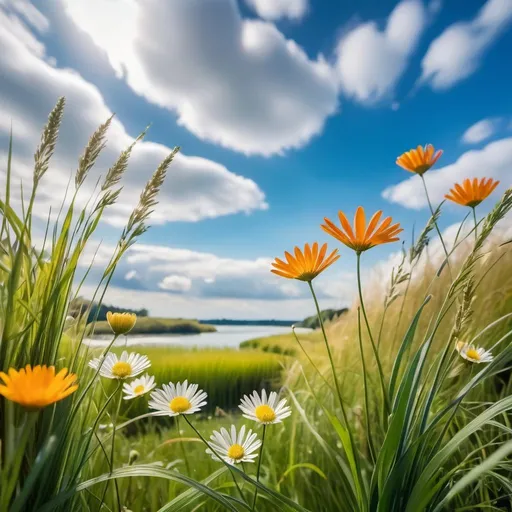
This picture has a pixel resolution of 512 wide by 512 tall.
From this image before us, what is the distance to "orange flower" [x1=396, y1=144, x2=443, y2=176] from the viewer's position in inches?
46.3

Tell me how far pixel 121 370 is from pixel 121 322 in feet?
0.51

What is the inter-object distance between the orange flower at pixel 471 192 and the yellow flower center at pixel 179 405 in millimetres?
696

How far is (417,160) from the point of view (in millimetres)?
1186

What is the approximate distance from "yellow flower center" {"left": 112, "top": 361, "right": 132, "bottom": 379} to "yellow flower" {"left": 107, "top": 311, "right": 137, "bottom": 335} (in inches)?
5.6

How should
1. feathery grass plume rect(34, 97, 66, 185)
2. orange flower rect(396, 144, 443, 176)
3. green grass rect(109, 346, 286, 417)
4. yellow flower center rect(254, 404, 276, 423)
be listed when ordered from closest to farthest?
feathery grass plume rect(34, 97, 66, 185), yellow flower center rect(254, 404, 276, 423), orange flower rect(396, 144, 443, 176), green grass rect(109, 346, 286, 417)

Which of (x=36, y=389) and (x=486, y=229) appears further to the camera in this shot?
(x=486, y=229)

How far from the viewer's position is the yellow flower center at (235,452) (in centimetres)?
85

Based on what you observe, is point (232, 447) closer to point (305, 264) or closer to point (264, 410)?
point (264, 410)

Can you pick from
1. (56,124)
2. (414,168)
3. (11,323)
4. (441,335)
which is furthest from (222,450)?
(441,335)

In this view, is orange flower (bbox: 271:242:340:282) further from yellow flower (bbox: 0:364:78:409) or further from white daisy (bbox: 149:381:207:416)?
yellow flower (bbox: 0:364:78:409)

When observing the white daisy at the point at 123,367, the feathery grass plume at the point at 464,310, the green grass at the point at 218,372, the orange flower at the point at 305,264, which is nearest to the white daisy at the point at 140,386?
the white daisy at the point at 123,367

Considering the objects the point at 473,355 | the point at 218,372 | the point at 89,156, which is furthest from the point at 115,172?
the point at 218,372

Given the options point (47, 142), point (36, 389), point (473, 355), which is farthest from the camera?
point (473, 355)

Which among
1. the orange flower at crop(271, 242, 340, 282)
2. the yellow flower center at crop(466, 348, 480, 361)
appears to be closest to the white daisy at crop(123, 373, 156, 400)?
the orange flower at crop(271, 242, 340, 282)
